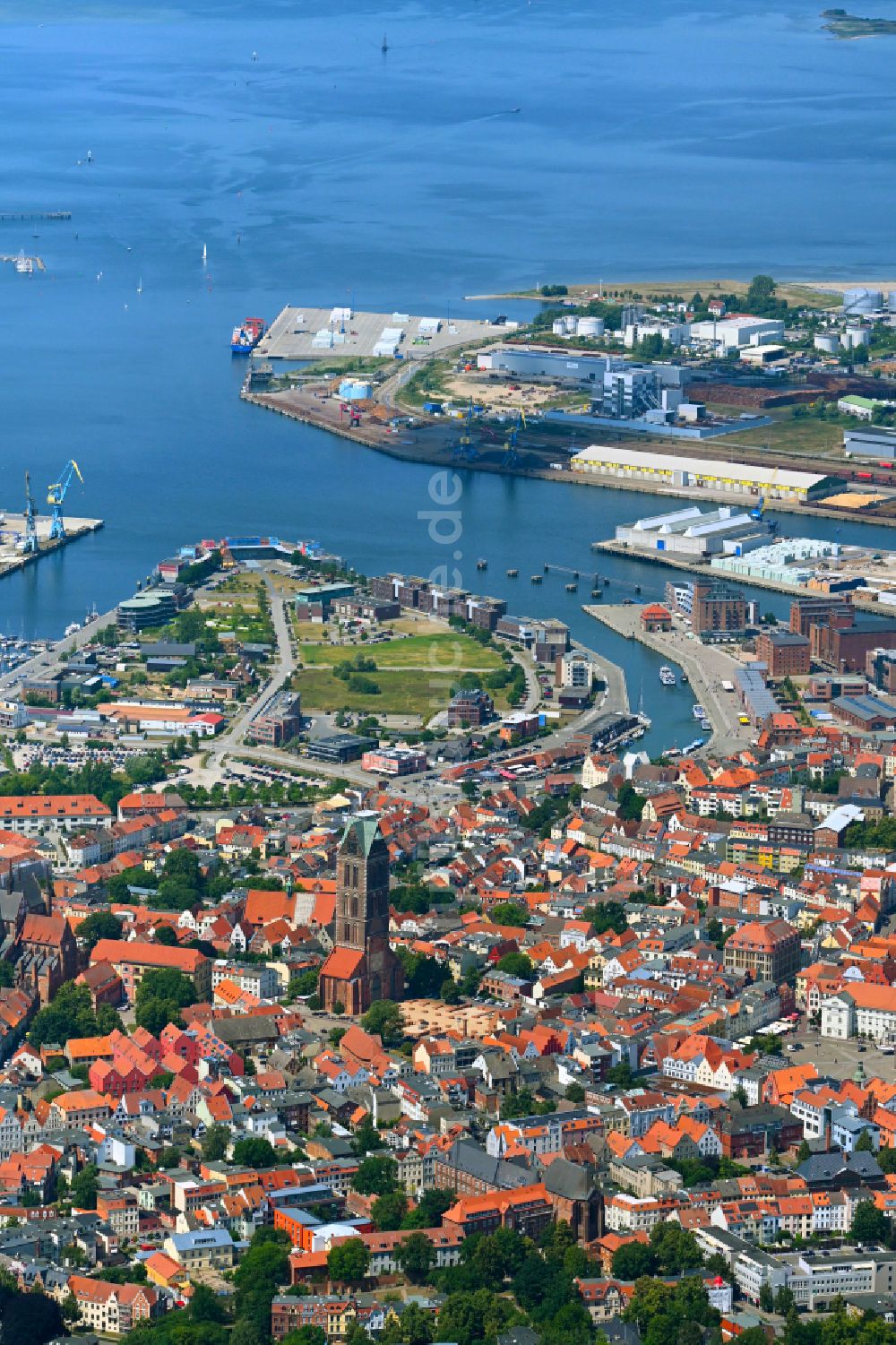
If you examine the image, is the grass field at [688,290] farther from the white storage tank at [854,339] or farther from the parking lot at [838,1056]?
the parking lot at [838,1056]

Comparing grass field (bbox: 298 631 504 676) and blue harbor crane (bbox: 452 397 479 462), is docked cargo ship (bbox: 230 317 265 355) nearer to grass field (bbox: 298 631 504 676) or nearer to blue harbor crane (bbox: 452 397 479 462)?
blue harbor crane (bbox: 452 397 479 462)

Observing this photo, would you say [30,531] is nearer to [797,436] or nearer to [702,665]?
[702,665]

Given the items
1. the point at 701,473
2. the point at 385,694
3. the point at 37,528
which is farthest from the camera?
the point at 701,473

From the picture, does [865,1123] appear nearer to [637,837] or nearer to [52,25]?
[637,837]

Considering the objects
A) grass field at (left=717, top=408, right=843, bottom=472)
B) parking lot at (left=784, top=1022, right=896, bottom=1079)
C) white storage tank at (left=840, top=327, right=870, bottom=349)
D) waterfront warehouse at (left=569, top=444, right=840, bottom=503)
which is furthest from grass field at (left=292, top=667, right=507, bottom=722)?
white storage tank at (left=840, top=327, right=870, bottom=349)

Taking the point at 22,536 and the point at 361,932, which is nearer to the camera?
the point at 361,932

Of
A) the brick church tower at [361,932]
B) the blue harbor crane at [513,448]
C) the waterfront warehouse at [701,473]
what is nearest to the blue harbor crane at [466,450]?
the blue harbor crane at [513,448]

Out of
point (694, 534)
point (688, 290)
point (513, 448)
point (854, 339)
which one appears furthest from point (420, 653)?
point (688, 290)
